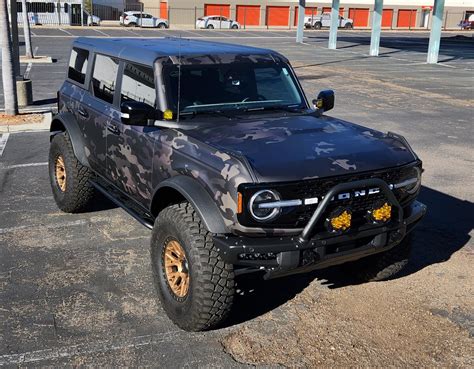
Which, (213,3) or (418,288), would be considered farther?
(213,3)

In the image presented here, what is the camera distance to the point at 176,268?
431 cm

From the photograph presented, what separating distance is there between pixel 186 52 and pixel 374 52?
29.1 m

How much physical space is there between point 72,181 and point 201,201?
108 inches

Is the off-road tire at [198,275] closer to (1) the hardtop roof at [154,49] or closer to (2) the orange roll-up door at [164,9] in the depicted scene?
(1) the hardtop roof at [154,49]

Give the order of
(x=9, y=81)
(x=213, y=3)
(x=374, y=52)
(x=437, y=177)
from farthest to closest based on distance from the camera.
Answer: (x=213, y=3) < (x=374, y=52) < (x=9, y=81) < (x=437, y=177)

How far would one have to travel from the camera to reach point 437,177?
848 cm

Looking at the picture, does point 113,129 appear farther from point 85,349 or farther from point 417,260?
point 417,260

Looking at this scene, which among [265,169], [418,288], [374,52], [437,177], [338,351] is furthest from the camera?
[374,52]

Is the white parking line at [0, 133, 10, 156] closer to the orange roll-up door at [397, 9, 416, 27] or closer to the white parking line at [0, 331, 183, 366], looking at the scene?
the white parking line at [0, 331, 183, 366]

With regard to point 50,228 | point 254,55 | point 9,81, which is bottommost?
point 50,228

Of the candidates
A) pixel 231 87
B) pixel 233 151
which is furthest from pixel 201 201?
pixel 231 87

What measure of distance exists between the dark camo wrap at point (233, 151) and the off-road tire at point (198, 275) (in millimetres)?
251

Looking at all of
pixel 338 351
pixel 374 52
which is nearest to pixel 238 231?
pixel 338 351

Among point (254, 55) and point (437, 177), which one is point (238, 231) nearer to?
point (254, 55)
